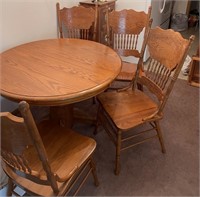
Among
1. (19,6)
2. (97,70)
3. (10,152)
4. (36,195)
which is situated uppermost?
(19,6)

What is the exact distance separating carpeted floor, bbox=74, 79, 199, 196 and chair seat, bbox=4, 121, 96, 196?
0.45 meters

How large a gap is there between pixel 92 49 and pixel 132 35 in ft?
1.89

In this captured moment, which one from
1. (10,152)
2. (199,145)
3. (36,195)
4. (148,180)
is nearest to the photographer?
(10,152)

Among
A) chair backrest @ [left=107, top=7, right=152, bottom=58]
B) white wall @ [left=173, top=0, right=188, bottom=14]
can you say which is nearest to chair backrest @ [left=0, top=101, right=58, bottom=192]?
chair backrest @ [left=107, top=7, right=152, bottom=58]

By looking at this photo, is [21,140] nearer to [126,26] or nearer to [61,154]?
[61,154]

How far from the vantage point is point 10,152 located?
34.4 inches

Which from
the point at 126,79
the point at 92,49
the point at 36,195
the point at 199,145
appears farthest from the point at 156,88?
the point at 36,195

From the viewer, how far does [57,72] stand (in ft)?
4.64

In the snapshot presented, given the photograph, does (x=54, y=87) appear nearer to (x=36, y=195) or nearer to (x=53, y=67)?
(x=53, y=67)

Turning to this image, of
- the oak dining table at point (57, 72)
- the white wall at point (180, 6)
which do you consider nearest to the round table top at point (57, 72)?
the oak dining table at point (57, 72)

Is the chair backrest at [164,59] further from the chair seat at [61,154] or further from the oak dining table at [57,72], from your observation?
the chair seat at [61,154]

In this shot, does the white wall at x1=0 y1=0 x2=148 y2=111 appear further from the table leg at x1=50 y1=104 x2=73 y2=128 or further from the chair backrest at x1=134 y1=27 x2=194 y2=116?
the chair backrest at x1=134 y1=27 x2=194 y2=116

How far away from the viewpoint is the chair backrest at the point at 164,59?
4.70 ft

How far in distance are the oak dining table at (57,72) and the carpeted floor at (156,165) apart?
52 cm
